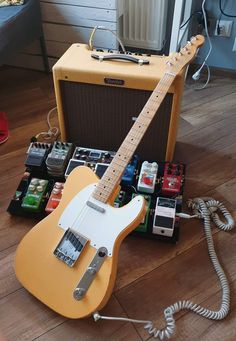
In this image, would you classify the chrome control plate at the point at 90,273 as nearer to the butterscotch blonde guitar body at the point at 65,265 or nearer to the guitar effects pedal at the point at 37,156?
the butterscotch blonde guitar body at the point at 65,265

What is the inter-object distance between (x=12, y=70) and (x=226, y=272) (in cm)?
175

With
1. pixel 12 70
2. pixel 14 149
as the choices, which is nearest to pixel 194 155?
pixel 14 149

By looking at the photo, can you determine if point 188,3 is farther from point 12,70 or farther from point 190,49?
point 12,70

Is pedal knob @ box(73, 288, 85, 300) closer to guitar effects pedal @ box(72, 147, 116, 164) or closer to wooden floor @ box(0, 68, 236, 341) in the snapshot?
wooden floor @ box(0, 68, 236, 341)

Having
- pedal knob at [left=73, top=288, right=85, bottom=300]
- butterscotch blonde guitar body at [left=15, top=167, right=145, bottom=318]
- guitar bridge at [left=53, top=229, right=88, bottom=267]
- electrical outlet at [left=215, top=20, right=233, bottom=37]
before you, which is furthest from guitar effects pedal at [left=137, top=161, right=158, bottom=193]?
electrical outlet at [left=215, top=20, right=233, bottom=37]

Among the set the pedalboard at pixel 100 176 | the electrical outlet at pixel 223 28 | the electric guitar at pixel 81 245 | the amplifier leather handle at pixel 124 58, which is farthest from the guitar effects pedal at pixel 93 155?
the electrical outlet at pixel 223 28

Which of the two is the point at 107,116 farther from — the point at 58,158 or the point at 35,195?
the point at 35,195

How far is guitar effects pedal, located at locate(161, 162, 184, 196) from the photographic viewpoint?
1.16 metres

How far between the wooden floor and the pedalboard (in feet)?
0.22

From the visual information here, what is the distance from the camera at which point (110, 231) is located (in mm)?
Answer: 893

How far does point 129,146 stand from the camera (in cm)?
101

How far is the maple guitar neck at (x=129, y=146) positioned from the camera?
3.13 ft

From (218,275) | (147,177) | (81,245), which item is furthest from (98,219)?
(218,275)

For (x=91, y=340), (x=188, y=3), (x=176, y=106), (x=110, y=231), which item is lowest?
(x=91, y=340)
